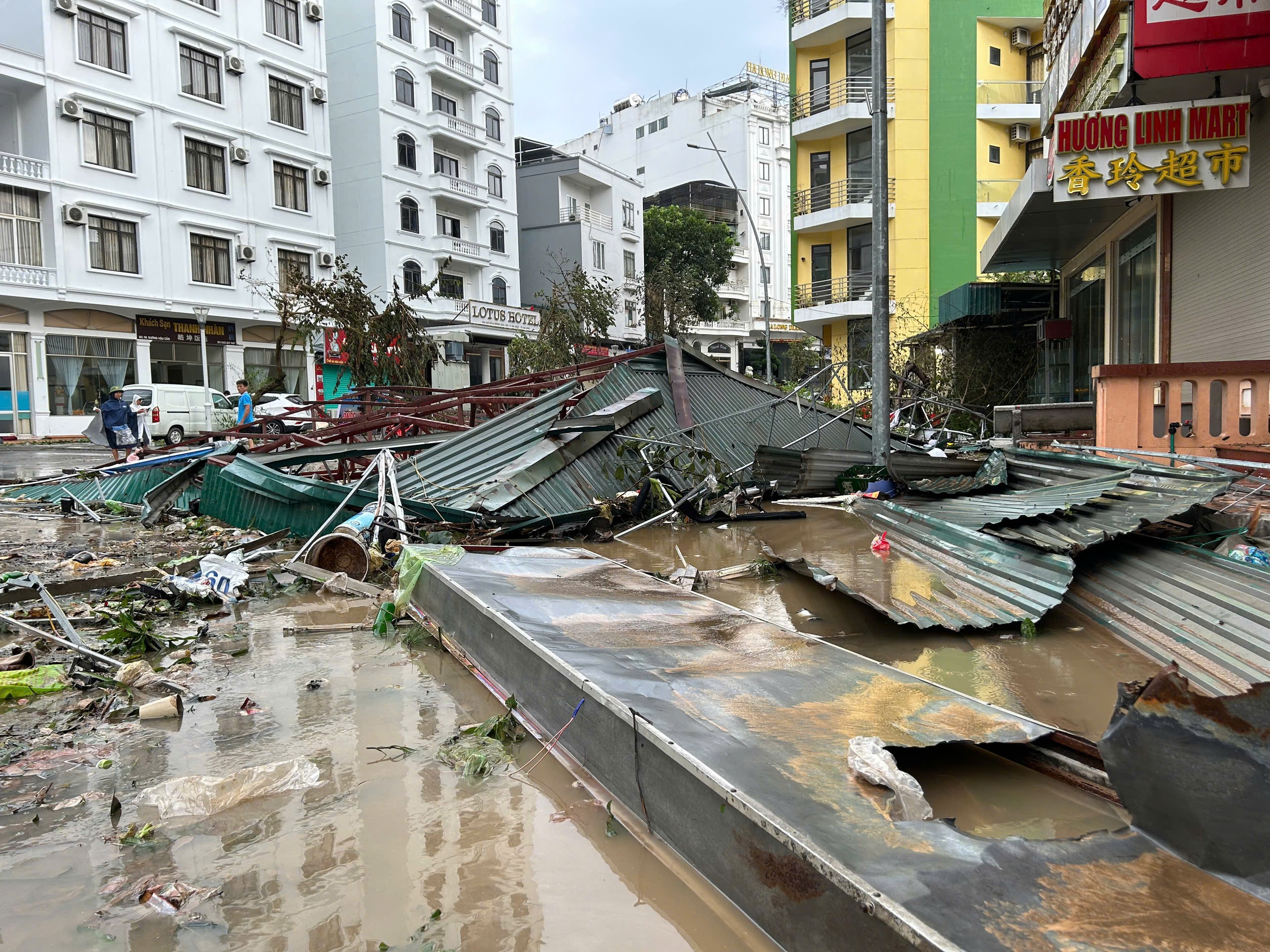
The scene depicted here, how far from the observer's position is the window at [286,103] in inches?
1283

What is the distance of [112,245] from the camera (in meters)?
27.0

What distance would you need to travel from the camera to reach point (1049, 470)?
8719 millimetres

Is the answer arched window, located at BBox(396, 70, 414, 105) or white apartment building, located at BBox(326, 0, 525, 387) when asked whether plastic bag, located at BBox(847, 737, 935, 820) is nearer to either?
white apartment building, located at BBox(326, 0, 525, 387)

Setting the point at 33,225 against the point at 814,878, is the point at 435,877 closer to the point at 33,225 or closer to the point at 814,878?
the point at 814,878

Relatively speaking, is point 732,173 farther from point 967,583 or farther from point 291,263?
point 967,583

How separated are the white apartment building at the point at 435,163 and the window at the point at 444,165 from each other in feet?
0.21

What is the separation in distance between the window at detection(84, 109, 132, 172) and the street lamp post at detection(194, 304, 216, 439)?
4.66 meters

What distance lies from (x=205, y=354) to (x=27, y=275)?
5.20 meters

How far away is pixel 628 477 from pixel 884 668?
6695 mm

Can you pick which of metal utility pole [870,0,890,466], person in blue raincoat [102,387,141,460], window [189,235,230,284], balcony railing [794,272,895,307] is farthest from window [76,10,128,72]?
metal utility pole [870,0,890,466]

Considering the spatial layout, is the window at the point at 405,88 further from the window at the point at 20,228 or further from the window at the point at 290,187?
the window at the point at 20,228

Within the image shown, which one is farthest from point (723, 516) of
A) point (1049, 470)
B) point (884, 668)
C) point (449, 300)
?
point (449, 300)

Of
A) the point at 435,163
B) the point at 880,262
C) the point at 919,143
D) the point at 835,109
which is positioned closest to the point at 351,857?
the point at 880,262

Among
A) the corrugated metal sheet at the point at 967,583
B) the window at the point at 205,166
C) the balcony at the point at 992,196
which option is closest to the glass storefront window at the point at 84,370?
the window at the point at 205,166
